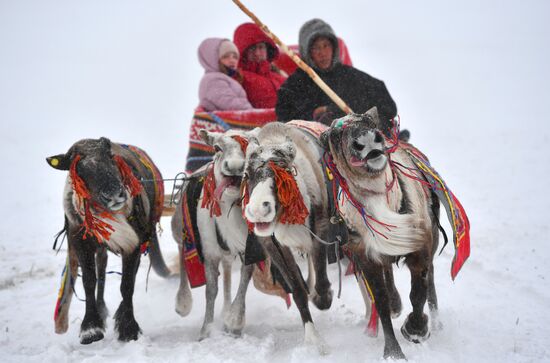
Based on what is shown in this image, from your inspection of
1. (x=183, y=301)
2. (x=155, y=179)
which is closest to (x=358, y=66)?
(x=155, y=179)

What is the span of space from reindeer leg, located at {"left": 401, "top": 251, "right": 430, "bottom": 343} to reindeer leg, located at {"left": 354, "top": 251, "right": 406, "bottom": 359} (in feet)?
0.65

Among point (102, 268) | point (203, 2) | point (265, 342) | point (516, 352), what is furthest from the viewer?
point (203, 2)

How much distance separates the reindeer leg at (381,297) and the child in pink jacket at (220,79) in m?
3.68

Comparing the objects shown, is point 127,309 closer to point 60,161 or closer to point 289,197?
point 60,161

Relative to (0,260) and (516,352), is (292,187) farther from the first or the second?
(0,260)

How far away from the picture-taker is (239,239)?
185 inches

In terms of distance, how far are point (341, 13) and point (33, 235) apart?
55.1m

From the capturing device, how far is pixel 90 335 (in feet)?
15.2

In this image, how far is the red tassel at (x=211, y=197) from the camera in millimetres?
4406

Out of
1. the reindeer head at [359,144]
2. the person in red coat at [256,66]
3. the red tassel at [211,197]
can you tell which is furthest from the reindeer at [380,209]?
the person in red coat at [256,66]

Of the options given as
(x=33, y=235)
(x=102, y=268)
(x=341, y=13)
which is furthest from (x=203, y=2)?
(x=102, y=268)

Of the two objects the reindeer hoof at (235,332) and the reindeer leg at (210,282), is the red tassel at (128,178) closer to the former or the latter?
the reindeer leg at (210,282)

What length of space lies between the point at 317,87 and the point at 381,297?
119 inches

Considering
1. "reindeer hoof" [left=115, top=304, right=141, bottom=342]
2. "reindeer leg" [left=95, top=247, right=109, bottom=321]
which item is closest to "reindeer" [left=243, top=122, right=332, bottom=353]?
"reindeer hoof" [left=115, top=304, right=141, bottom=342]
